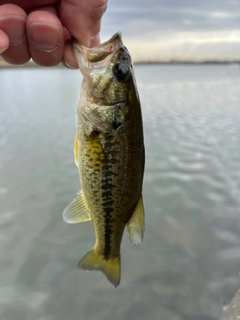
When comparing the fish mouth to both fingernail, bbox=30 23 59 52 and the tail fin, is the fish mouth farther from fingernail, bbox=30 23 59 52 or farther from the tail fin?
the tail fin

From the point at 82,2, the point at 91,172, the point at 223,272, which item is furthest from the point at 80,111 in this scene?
the point at 223,272

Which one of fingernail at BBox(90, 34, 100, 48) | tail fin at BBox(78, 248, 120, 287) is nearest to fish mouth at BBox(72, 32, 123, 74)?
fingernail at BBox(90, 34, 100, 48)

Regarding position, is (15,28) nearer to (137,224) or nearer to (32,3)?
(32,3)

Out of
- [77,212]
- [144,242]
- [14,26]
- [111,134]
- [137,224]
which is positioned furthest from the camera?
[144,242]

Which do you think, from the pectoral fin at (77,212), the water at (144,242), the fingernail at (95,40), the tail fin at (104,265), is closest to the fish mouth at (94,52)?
the fingernail at (95,40)

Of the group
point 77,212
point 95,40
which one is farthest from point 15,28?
point 77,212

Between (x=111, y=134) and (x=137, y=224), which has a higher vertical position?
(x=111, y=134)
